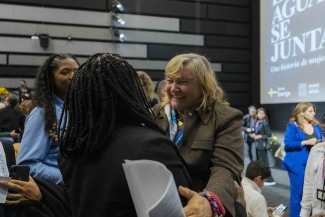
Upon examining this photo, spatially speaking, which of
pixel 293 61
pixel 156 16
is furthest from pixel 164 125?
pixel 156 16

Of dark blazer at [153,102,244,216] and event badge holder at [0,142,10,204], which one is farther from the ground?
dark blazer at [153,102,244,216]

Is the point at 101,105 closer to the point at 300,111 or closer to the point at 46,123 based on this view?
the point at 46,123

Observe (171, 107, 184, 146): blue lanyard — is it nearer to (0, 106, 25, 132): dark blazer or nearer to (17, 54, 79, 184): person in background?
(17, 54, 79, 184): person in background

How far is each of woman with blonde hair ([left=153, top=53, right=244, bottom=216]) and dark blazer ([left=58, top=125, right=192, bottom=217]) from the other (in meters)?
0.36

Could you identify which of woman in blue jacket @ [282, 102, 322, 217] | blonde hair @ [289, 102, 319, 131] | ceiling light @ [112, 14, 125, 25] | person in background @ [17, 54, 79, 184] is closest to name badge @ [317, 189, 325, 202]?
woman in blue jacket @ [282, 102, 322, 217]

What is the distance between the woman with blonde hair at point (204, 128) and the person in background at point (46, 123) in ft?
1.77

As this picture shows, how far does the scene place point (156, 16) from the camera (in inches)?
422

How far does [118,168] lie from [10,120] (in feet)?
17.0

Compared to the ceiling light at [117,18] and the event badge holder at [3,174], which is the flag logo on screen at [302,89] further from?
the event badge holder at [3,174]

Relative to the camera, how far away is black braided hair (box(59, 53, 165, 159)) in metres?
0.98

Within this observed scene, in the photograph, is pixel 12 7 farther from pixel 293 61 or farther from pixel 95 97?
pixel 95 97

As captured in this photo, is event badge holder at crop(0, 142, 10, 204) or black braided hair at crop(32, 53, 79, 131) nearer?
event badge holder at crop(0, 142, 10, 204)

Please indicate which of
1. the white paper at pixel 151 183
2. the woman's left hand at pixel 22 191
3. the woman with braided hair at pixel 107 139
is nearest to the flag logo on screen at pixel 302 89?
the woman's left hand at pixel 22 191

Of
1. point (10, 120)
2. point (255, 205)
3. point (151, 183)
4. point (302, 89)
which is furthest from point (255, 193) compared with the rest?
point (302, 89)
